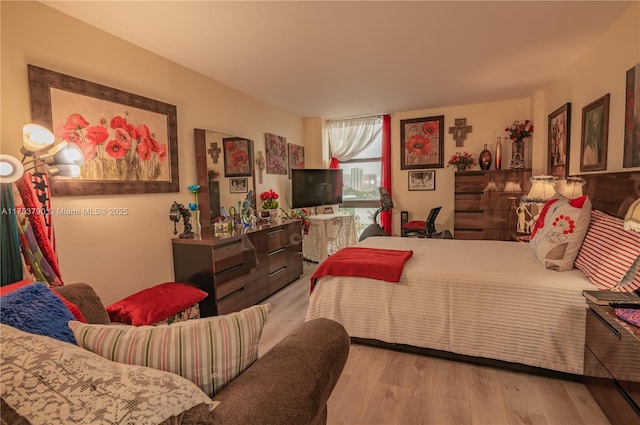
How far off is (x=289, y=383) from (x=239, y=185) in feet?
10.5

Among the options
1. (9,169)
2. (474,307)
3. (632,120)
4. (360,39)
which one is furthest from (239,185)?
(632,120)

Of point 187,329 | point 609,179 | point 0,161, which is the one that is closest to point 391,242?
point 609,179

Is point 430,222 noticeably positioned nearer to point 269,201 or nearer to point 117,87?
point 269,201

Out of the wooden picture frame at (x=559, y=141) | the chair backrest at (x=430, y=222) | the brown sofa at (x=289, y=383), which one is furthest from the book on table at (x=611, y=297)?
the chair backrest at (x=430, y=222)

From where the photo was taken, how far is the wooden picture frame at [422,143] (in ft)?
17.3

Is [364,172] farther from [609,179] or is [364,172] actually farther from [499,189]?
[609,179]

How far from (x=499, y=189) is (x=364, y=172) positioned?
7.45 ft

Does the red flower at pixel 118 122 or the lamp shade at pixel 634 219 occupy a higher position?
the red flower at pixel 118 122

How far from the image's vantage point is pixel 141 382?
0.66 meters

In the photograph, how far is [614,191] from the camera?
2254 mm

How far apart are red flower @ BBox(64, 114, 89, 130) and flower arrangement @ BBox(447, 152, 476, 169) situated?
15.6 feet

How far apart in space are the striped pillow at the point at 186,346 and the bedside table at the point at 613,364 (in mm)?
1628

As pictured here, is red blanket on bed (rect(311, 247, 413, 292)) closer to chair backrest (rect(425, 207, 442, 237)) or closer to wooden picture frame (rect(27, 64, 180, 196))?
wooden picture frame (rect(27, 64, 180, 196))

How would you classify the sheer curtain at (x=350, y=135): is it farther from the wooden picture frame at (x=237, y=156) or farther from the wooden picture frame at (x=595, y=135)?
the wooden picture frame at (x=595, y=135)
